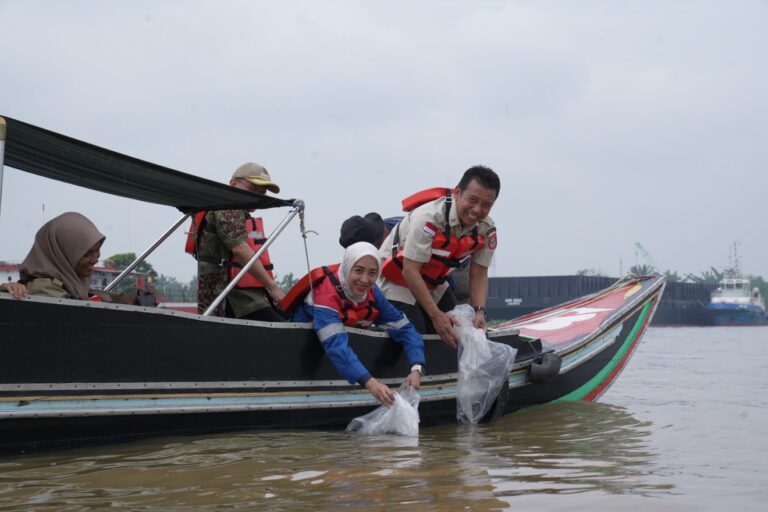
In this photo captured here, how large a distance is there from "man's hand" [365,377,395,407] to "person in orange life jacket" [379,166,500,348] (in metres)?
0.79

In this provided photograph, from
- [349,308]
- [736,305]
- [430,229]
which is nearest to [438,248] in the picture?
[430,229]

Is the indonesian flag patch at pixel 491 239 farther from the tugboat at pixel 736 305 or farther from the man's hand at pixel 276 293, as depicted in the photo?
the tugboat at pixel 736 305

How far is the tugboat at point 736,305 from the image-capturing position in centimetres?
5338

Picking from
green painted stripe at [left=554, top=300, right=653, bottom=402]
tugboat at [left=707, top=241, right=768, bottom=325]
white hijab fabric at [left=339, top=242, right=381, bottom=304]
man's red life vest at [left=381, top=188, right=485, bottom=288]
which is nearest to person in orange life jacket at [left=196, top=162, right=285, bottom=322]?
white hijab fabric at [left=339, top=242, right=381, bottom=304]

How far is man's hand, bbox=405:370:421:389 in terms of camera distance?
190 inches

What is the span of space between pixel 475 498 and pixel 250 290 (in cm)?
235

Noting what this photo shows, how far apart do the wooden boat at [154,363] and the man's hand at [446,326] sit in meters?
0.15

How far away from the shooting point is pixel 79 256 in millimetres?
3850

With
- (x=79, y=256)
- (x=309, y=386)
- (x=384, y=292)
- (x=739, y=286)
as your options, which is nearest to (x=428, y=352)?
(x=384, y=292)

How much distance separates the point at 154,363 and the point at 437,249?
1977 mm

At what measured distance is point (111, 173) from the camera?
4105mm

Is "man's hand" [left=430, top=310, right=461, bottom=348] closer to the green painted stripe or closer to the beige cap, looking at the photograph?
the beige cap

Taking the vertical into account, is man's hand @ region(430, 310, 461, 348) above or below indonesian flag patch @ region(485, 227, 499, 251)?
below

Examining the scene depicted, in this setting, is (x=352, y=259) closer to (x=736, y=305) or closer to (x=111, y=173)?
(x=111, y=173)
